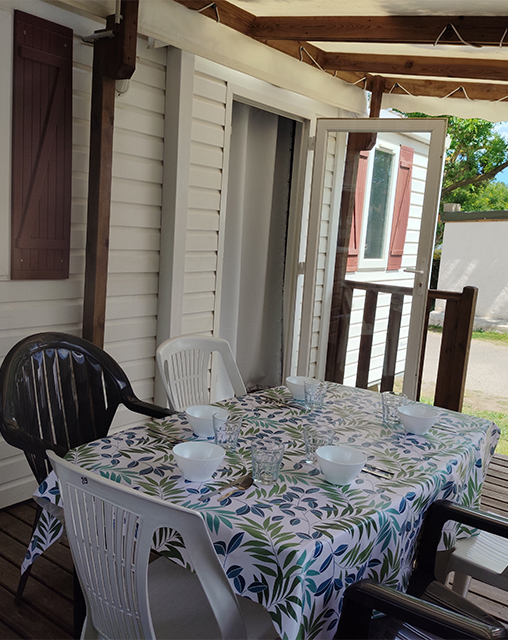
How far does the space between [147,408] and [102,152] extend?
1230 millimetres

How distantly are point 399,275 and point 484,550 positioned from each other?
228 centimetres

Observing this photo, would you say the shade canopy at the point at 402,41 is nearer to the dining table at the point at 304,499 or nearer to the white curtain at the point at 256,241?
the white curtain at the point at 256,241

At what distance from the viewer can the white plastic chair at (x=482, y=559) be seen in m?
1.75

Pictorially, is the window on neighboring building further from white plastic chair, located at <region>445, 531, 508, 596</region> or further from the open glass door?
white plastic chair, located at <region>445, 531, 508, 596</region>

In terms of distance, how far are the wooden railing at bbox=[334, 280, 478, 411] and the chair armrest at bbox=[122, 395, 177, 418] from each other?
7.12ft

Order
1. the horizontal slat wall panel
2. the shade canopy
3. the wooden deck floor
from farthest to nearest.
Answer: the horizontal slat wall panel, the shade canopy, the wooden deck floor

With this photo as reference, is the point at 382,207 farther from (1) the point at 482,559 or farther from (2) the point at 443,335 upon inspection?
(1) the point at 482,559

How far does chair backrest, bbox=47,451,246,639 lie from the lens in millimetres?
1100

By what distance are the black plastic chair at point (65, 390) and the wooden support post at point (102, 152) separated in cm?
49

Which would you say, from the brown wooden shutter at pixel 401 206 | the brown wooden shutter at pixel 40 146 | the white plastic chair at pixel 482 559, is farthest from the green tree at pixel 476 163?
the white plastic chair at pixel 482 559

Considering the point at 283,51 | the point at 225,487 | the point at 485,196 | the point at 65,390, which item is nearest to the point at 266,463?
the point at 225,487

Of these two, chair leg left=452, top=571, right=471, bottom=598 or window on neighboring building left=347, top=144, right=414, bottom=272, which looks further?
window on neighboring building left=347, top=144, right=414, bottom=272

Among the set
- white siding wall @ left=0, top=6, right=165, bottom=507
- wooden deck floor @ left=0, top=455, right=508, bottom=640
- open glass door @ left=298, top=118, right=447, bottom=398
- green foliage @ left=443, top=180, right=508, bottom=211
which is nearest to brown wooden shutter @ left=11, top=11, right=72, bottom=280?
white siding wall @ left=0, top=6, right=165, bottom=507

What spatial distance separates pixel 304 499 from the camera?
145 centimetres
